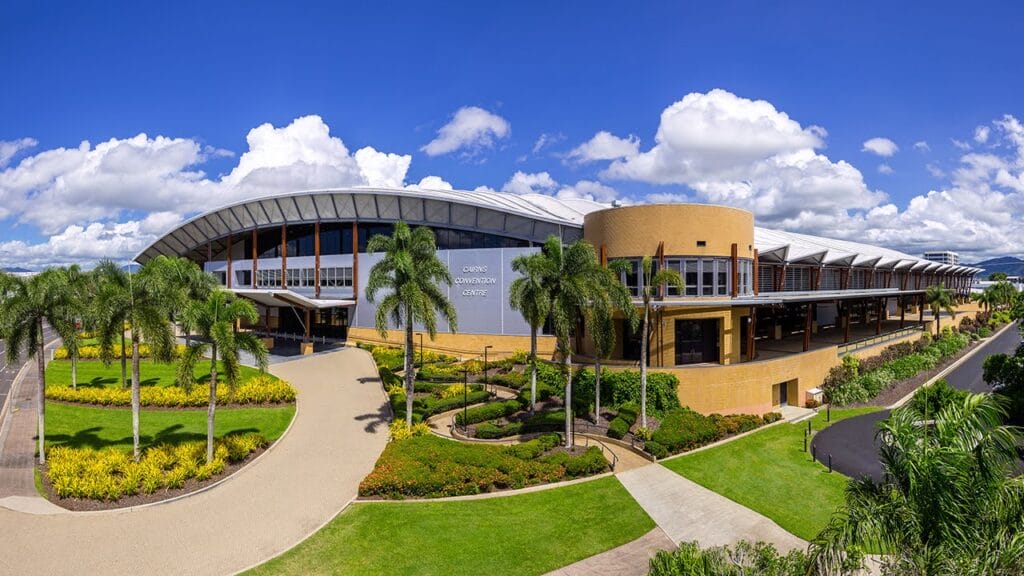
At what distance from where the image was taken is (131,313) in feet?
65.9

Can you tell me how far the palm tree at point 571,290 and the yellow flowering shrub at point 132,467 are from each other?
14.4 meters

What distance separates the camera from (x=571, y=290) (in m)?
22.0

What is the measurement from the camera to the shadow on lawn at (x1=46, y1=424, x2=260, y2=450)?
23516 millimetres

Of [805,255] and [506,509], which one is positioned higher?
[805,255]

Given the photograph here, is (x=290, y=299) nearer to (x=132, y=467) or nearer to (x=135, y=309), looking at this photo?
(x=135, y=309)

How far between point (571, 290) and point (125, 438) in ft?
73.6

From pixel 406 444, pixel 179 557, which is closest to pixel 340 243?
pixel 406 444

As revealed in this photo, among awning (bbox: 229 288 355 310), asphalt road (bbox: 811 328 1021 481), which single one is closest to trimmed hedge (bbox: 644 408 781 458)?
asphalt road (bbox: 811 328 1021 481)

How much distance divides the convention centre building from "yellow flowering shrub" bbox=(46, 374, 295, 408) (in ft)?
53.0

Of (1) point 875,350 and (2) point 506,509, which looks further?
(1) point 875,350

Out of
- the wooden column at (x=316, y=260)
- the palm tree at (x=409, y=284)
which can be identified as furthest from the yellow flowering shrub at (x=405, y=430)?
the wooden column at (x=316, y=260)

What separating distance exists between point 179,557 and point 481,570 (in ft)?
28.0

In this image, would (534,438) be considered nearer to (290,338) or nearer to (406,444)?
(406,444)

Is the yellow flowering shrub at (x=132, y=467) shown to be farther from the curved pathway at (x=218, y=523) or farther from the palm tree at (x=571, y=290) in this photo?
the palm tree at (x=571, y=290)
